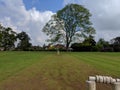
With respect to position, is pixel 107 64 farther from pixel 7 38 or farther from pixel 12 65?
pixel 7 38

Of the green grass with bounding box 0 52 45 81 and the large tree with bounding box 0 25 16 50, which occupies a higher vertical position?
the large tree with bounding box 0 25 16 50

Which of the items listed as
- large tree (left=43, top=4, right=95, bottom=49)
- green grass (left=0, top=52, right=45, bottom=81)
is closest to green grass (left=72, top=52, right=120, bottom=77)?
green grass (left=0, top=52, right=45, bottom=81)

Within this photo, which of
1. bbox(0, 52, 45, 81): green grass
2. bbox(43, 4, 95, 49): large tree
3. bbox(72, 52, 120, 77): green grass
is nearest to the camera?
bbox(0, 52, 45, 81): green grass

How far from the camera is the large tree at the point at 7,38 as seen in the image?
10020 centimetres

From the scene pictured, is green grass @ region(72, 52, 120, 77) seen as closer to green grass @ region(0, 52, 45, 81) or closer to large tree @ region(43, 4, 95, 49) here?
green grass @ region(0, 52, 45, 81)

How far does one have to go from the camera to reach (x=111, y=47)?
85.3 m

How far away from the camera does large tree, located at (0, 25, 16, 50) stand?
100 meters

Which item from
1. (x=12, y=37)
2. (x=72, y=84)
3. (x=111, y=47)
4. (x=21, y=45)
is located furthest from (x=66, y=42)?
(x=72, y=84)

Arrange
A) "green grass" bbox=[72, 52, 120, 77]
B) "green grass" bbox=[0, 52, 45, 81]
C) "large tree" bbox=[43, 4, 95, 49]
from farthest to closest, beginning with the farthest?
"large tree" bbox=[43, 4, 95, 49] → "green grass" bbox=[72, 52, 120, 77] → "green grass" bbox=[0, 52, 45, 81]

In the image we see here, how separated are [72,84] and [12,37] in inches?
3754

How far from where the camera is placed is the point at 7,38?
337ft

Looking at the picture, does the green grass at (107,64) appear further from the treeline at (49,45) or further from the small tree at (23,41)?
the small tree at (23,41)

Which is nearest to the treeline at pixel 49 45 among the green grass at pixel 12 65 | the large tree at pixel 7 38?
the large tree at pixel 7 38

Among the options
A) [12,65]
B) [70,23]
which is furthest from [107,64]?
[70,23]
